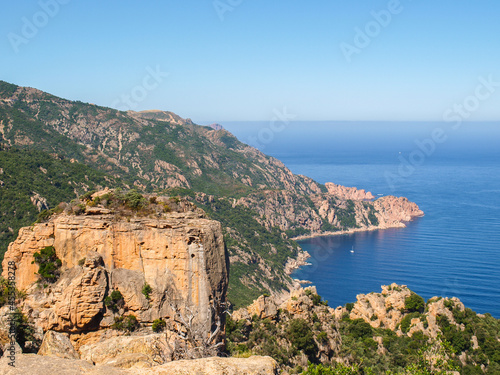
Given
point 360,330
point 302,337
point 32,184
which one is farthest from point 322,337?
point 32,184

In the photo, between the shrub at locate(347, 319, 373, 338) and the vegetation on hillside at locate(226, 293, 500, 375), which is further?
the shrub at locate(347, 319, 373, 338)

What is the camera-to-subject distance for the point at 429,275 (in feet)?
383

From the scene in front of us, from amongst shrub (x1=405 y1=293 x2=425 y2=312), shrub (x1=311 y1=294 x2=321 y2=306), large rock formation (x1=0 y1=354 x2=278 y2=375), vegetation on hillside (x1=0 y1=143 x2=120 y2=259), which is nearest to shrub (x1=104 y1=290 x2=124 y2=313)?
large rock formation (x1=0 y1=354 x2=278 y2=375)

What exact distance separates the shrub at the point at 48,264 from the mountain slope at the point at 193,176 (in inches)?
3457

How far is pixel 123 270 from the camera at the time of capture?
2206 centimetres

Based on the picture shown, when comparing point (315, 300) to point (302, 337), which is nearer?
point (302, 337)

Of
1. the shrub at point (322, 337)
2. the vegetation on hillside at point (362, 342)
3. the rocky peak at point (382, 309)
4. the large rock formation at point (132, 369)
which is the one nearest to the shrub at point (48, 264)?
the large rock formation at point (132, 369)

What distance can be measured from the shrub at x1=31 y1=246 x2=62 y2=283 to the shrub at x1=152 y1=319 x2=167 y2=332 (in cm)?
516

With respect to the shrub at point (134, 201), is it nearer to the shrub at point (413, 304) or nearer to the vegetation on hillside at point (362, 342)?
the vegetation on hillside at point (362, 342)

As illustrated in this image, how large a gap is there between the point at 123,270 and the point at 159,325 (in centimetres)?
309

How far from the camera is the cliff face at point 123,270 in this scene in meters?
21.0

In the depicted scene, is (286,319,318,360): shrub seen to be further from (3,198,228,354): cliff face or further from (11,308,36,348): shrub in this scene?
(11,308,36,348): shrub

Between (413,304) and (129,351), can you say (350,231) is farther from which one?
(129,351)

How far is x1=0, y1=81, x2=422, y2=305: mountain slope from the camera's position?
127812mm
